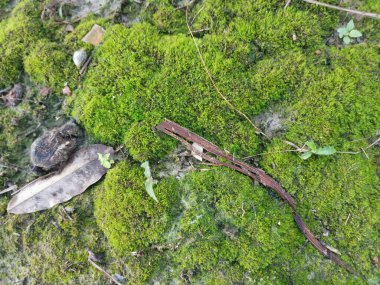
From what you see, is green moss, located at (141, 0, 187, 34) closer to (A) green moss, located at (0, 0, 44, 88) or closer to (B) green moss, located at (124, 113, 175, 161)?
(B) green moss, located at (124, 113, 175, 161)

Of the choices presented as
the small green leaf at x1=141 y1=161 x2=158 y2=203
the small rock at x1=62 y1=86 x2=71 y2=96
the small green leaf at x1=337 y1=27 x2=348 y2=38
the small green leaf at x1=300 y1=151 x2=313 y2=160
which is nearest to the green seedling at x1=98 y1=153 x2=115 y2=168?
the small green leaf at x1=141 y1=161 x2=158 y2=203

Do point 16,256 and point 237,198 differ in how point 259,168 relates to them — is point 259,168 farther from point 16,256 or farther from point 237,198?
point 16,256

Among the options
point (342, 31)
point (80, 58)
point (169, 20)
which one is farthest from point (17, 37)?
point (342, 31)

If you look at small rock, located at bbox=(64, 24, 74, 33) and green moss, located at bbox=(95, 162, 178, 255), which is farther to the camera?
small rock, located at bbox=(64, 24, 74, 33)

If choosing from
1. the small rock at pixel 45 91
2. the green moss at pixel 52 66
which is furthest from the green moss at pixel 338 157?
the small rock at pixel 45 91

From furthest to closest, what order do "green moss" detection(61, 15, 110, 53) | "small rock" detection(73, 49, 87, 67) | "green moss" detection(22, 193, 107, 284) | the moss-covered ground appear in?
1. "green moss" detection(61, 15, 110, 53)
2. "small rock" detection(73, 49, 87, 67)
3. "green moss" detection(22, 193, 107, 284)
4. the moss-covered ground

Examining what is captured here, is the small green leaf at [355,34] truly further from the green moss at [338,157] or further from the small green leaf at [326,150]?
the small green leaf at [326,150]

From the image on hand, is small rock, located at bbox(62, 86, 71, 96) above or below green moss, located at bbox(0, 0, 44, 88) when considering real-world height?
below

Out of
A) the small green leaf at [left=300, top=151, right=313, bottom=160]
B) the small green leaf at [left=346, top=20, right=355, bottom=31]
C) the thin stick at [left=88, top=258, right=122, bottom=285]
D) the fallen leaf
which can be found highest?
the fallen leaf

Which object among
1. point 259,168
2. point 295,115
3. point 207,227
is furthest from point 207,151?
point 295,115
